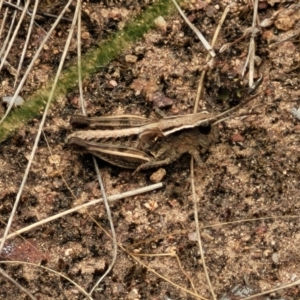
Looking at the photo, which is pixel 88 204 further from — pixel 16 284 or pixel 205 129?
pixel 205 129

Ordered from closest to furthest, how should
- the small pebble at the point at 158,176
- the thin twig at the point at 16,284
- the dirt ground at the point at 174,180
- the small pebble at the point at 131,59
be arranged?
the thin twig at the point at 16,284 < the dirt ground at the point at 174,180 < the small pebble at the point at 158,176 < the small pebble at the point at 131,59

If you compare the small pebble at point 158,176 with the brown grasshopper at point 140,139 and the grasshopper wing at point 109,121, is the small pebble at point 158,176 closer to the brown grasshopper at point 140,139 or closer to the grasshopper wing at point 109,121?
the brown grasshopper at point 140,139

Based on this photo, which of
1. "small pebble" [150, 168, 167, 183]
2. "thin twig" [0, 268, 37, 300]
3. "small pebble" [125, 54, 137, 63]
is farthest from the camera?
"small pebble" [125, 54, 137, 63]

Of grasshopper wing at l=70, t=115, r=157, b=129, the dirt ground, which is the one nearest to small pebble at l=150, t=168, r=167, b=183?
the dirt ground

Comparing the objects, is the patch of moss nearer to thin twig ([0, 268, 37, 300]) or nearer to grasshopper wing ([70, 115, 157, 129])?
grasshopper wing ([70, 115, 157, 129])

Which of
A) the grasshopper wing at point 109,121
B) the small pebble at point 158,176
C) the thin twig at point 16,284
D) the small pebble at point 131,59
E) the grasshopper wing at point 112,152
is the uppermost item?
the small pebble at point 131,59

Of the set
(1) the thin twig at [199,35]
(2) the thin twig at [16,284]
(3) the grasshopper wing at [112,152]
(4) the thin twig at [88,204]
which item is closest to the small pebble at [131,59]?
(1) the thin twig at [199,35]

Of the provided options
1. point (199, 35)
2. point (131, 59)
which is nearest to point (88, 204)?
point (131, 59)
